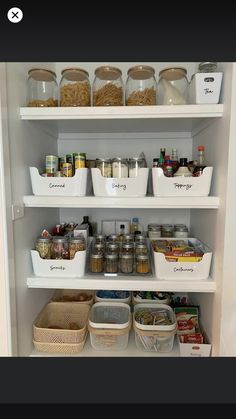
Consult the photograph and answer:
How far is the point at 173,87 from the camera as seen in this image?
3.49 feet

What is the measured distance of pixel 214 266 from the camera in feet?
3.42

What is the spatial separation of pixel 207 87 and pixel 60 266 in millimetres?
856

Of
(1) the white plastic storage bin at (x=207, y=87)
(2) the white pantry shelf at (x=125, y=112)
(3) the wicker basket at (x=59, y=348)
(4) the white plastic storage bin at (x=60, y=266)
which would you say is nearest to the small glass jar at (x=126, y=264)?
(4) the white plastic storage bin at (x=60, y=266)

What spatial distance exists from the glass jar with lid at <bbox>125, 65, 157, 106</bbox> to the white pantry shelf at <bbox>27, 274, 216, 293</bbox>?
0.68 m

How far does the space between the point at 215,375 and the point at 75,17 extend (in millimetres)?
471

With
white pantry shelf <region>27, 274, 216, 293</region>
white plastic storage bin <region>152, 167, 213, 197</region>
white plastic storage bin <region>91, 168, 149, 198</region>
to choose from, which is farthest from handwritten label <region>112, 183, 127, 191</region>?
white pantry shelf <region>27, 274, 216, 293</region>

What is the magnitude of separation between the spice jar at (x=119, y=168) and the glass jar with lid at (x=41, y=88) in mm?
335

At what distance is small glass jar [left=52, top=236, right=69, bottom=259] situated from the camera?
1.11 m

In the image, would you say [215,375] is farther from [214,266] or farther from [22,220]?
[22,220]

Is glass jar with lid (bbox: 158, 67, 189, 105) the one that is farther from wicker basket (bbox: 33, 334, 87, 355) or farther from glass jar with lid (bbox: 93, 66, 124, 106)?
wicker basket (bbox: 33, 334, 87, 355)

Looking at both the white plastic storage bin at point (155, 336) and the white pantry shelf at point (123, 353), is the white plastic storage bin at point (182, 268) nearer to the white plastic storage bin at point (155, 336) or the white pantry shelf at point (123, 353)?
the white plastic storage bin at point (155, 336)

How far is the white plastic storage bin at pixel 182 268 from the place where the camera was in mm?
1033

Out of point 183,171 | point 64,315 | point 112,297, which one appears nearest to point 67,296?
point 64,315
